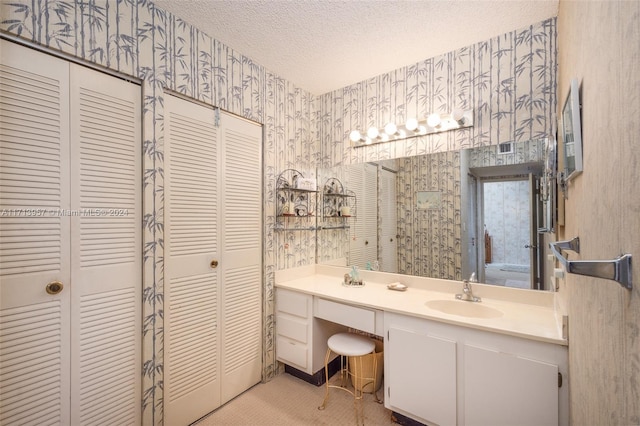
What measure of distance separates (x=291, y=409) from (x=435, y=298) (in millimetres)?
1260

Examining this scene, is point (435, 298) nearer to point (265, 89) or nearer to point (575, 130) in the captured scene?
point (575, 130)

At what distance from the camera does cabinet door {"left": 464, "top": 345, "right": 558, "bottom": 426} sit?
127 centimetres

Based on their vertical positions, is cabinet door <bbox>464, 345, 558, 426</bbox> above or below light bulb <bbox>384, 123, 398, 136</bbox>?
below

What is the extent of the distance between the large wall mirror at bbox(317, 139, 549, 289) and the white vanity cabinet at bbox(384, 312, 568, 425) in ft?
1.99

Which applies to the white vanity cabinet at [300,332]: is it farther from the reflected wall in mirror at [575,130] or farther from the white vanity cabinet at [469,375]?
the reflected wall in mirror at [575,130]

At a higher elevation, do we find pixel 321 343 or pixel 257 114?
pixel 257 114

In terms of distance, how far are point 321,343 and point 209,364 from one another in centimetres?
82

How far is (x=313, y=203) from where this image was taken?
2766mm

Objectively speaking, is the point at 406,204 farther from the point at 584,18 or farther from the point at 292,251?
the point at 584,18

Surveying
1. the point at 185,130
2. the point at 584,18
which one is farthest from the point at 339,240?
the point at 584,18

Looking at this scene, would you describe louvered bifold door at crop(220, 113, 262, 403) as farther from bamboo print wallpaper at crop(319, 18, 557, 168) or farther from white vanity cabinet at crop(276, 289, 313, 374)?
bamboo print wallpaper at crop(319, 18, 557, 168)

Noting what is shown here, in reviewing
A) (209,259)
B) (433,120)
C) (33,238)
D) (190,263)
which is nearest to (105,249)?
(33,238)

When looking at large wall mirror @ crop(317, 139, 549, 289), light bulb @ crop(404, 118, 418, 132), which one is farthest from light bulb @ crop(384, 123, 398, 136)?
large wall mirror @ crop(317, 139, 549, 289)

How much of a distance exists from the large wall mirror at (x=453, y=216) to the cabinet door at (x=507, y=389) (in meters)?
0.64
